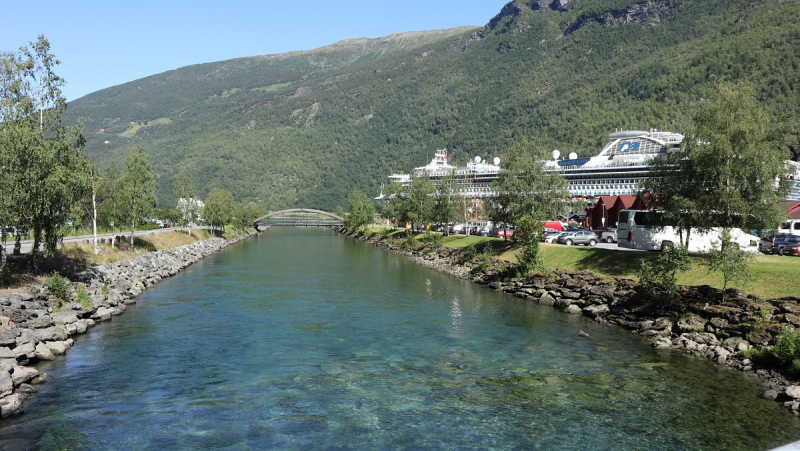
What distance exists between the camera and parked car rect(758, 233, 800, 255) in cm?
4003

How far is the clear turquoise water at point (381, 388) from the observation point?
592 inches

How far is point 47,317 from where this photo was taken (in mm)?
25188

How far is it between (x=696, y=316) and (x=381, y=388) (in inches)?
686

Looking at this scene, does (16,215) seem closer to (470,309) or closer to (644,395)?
(470,309)

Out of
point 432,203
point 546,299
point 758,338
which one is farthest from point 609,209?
point 758,338

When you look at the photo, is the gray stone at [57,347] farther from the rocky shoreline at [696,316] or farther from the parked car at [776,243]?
the parked car at [776,243]

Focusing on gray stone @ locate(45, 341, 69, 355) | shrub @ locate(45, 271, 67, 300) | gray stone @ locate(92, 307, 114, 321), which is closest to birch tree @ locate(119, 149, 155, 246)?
shrub @ locate(45, 271, 67, 300)

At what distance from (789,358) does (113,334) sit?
29.8 m

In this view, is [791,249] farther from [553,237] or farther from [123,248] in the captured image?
[123,248]

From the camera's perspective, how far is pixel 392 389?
18.9 meters

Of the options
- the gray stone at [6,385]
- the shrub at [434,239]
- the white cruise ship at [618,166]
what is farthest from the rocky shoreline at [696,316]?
the white cruise ship at [618,166]

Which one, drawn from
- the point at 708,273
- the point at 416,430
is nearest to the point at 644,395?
the point at 416,430

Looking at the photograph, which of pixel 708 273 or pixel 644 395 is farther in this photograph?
pixel 708 273

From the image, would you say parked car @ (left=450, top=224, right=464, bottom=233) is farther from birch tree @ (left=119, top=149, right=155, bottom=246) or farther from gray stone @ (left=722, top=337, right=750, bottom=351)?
gray stone @ (left=722, top=337, right=750, bottom=351)
